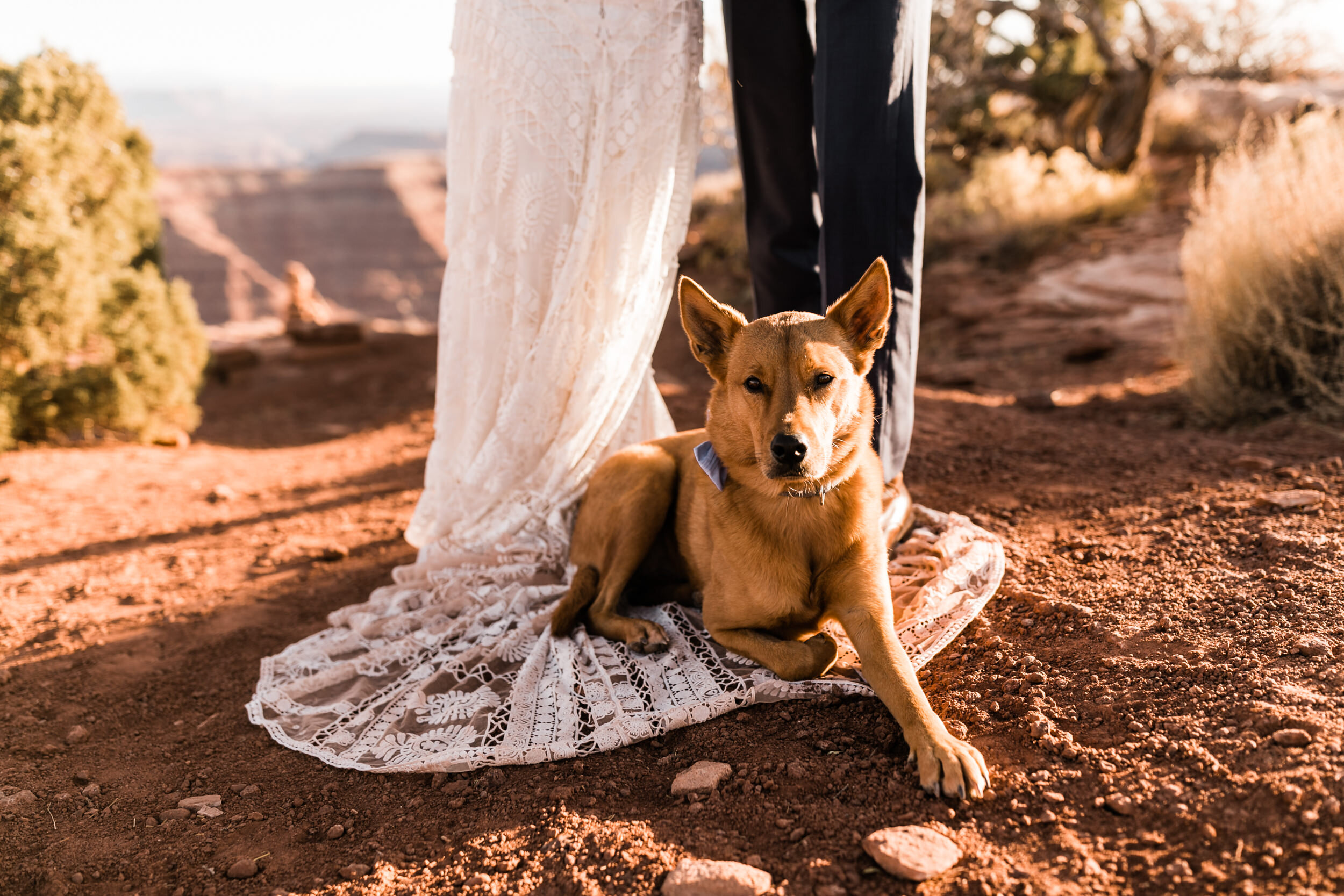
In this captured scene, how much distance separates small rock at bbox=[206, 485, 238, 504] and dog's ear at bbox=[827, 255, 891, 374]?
4210 millimetres

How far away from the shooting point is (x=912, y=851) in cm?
178

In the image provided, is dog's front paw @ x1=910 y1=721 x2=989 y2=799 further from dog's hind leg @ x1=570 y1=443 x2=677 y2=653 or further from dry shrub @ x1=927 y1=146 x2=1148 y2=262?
dry shrub @ x1=927 y1=146 x2=1148 y2=262

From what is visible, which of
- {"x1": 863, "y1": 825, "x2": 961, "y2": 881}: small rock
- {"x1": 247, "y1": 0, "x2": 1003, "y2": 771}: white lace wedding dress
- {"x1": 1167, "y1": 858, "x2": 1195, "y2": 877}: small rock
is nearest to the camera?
{"x1": 1167, "y1": 858, "x2": 1195, "y2": 877}: small rock

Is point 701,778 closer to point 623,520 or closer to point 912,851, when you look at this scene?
point 912,851

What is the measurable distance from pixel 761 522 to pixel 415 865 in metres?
1.32

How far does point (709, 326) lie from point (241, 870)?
1929 millimetres

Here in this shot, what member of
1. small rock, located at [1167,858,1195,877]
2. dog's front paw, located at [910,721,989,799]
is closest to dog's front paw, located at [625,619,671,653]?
dog's front paw, located at [910,721,989,799]

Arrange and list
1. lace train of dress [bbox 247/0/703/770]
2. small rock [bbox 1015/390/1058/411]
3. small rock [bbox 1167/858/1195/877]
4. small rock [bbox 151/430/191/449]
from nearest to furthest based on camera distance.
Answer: small rock [bbox 1167/858/1195/877]
lace train of dress [bbox 247/0/703/770]
small rock [bbox 1015/390/1058/411]
small rock [bbox 151/430/191/449]

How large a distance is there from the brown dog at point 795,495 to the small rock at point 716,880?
1.94 ft

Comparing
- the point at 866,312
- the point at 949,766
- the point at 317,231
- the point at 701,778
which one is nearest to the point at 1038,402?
the point at 866,312

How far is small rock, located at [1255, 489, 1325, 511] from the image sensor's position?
121 inches

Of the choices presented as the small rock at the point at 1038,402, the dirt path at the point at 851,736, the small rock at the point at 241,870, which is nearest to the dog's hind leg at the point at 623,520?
the dirt path at the point at 851,736

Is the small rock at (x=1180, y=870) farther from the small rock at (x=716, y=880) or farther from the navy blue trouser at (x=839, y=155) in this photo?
the navy blue trouser at (x=839, y=155)

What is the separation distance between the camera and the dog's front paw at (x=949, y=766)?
1.96 metres
